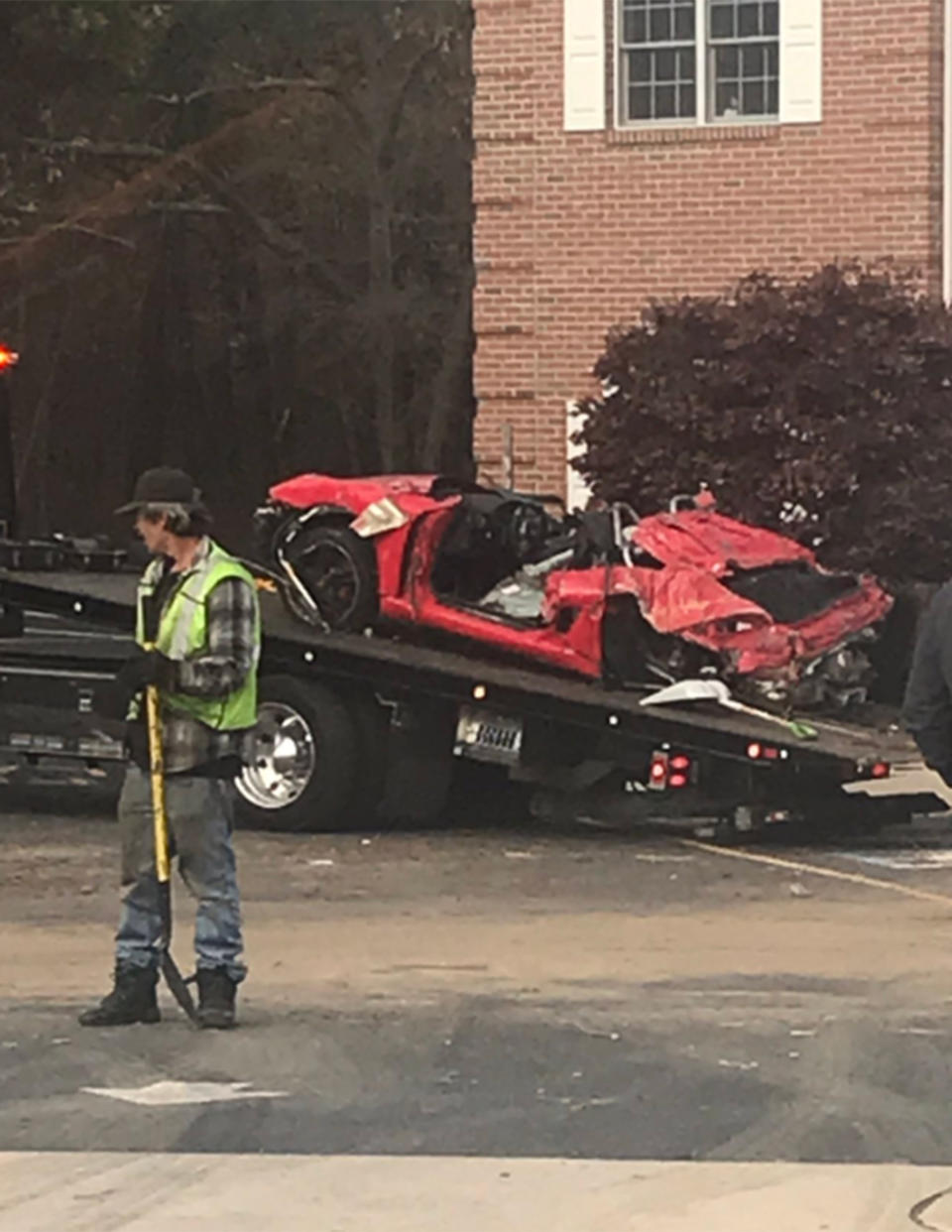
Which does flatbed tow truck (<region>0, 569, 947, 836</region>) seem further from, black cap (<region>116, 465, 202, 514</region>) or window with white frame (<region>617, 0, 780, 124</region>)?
window with white frame (<region>617, 0, 780, 124</region>)

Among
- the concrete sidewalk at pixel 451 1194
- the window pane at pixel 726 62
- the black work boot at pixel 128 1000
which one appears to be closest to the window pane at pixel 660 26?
A: the window pane at pixel 726 62

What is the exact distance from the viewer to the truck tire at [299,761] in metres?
14.4

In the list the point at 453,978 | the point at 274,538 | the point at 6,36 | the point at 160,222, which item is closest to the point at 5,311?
the point at 160,222

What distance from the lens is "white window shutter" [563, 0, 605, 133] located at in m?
23.2

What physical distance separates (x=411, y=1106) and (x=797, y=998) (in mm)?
2301

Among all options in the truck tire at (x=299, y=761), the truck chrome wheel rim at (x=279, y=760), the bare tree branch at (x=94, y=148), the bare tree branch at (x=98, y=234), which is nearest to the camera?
the truck tire at (x=299, y=761)

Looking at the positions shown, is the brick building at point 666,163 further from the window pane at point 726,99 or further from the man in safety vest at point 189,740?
the man in safety vest at point 189,740

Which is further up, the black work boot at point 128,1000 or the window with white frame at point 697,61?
the window with white frame at point 697,61

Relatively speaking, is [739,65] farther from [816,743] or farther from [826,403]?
[816,743]

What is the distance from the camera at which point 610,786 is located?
47.0 ft

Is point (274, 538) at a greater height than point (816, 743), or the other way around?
point (274, 538)

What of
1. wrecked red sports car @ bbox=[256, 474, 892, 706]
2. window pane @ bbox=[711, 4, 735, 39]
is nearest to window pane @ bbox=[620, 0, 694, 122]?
window pane @ bbox=[711, 4, 735, 39]

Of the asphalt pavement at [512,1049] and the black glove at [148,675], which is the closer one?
the asphalt pavement at [512,1049]

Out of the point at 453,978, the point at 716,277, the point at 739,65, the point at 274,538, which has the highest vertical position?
the point at 739,65
